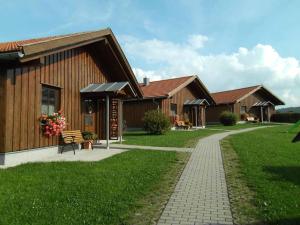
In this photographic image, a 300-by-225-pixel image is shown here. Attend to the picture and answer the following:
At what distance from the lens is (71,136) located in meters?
12.1

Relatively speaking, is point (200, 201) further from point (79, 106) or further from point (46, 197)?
point (79, 106)

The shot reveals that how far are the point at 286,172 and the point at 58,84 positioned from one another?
7.79m

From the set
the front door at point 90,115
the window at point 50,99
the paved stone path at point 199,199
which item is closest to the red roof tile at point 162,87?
the front door at point 90,115

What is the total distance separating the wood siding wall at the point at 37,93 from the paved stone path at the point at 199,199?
474cm

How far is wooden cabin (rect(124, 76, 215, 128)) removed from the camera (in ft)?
87.2

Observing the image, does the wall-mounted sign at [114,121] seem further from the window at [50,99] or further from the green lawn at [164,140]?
the window at [50,99]

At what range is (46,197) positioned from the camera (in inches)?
232

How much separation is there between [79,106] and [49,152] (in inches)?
110

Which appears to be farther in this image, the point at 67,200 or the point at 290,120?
the point at 290,120

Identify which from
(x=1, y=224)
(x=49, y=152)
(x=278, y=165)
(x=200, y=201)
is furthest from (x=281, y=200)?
(x=49, y=152)

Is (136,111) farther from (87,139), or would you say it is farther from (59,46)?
(59,46)

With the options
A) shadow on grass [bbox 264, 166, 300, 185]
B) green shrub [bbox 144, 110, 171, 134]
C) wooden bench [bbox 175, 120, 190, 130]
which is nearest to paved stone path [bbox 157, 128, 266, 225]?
shadow on grass [bbox 264, 166, 300, 185]

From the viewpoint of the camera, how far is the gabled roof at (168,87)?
26266 millimetres

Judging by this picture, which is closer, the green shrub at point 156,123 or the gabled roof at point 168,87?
the green shrub at point 156,123
